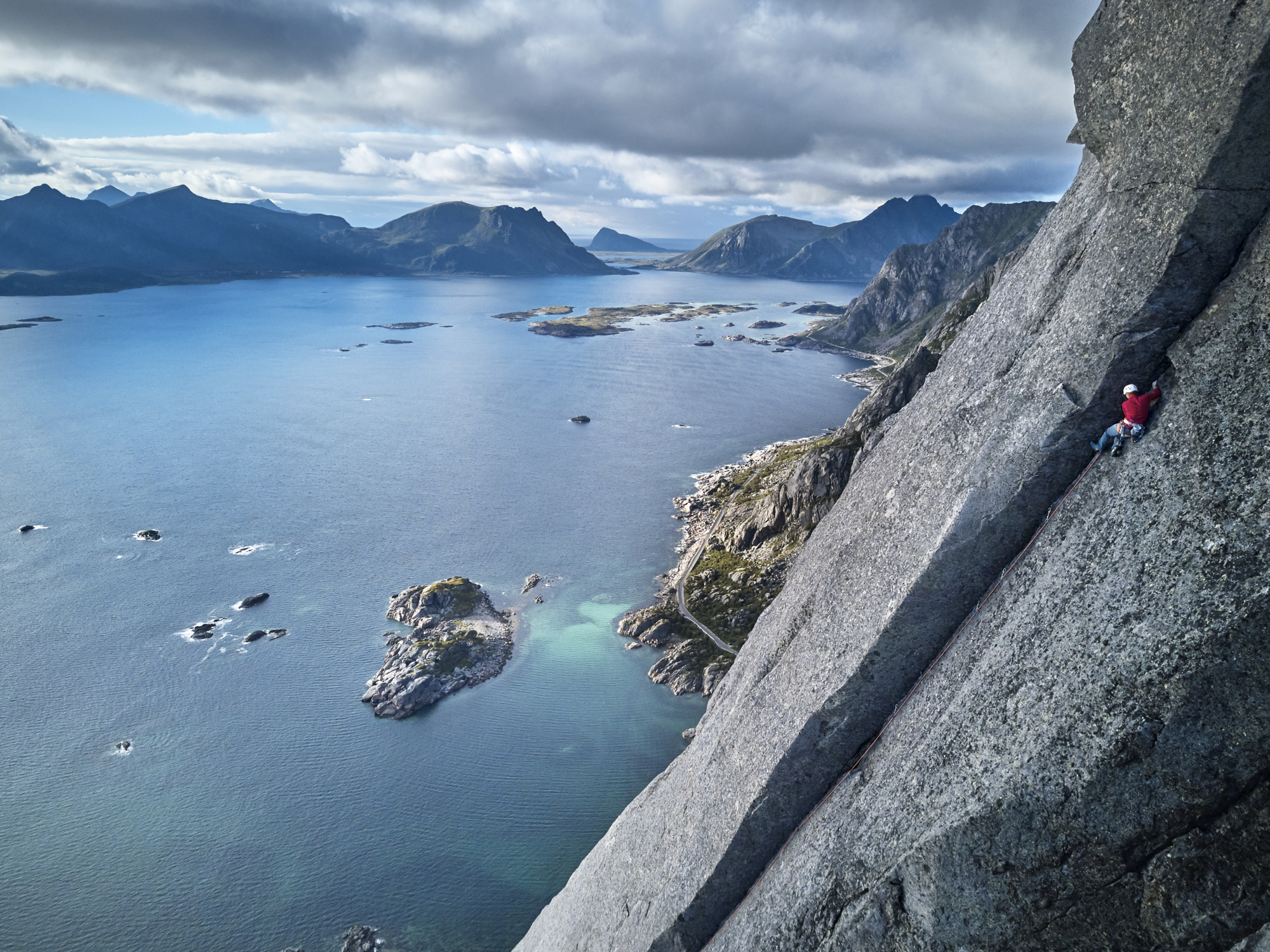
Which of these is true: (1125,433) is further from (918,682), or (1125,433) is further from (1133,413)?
(918,682)

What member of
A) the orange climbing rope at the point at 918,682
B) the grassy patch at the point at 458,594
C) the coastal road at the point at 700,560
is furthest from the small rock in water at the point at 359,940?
the coastal road at the point at 700,560

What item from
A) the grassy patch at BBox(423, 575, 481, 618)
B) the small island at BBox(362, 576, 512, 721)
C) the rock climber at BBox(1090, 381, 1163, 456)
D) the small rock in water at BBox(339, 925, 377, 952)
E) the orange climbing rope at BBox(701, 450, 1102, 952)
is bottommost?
the small rock in water at BBox(339, 925, 377, 952)

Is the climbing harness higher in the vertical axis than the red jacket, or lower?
lower

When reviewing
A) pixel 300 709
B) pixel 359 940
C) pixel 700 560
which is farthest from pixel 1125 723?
pixel 700 560

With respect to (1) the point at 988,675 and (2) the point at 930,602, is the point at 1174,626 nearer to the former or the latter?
(1) the point at 988,675

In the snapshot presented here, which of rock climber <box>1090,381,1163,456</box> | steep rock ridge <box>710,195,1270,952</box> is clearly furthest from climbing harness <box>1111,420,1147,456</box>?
steep rock ridge <box>710,195,1270,952</box>

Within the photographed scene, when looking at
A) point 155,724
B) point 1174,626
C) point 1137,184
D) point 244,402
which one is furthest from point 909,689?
point 244,402

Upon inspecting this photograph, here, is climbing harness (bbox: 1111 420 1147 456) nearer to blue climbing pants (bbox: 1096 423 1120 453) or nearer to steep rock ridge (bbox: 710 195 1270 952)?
blue climbing pants (bbox: 1096 423 1120 453)

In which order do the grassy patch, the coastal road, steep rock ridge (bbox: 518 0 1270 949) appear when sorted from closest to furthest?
steep rock ridge (bbox: 518 0 1270 949) → the coastal road → the grassy patch

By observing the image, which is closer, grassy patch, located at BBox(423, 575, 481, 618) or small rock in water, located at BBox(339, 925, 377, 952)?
small rock in water, located at BBox(339, 925, 377, 952)
